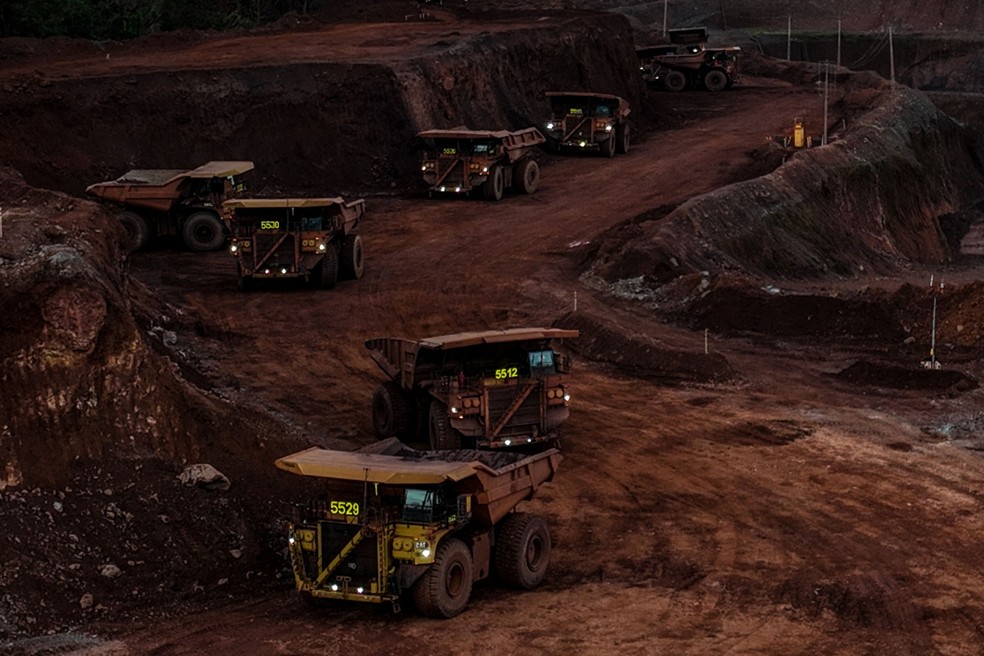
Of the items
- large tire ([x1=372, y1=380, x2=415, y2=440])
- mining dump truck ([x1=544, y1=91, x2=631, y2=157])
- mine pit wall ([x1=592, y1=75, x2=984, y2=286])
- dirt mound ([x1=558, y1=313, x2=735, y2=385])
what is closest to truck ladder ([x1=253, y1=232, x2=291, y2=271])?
dirt mound ([x1=558, y1=313, x2=735, y2=385])

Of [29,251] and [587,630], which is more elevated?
[29,251]

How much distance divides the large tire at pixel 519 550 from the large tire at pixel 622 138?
36411 millimetres

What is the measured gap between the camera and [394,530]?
698 inches

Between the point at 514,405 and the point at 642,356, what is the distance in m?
7.87

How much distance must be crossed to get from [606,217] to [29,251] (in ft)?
76.5

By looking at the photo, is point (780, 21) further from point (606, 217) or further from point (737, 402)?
point (737, 402)

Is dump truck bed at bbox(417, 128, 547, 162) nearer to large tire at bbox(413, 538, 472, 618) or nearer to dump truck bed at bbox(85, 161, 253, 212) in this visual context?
dump truck bed at bbox(85, 161, 253, 212)

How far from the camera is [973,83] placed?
96438 millimetres

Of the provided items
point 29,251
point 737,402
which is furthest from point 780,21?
point 29,251

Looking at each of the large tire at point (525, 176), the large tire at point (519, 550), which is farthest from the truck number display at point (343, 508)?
the large tire at point (525, 176)

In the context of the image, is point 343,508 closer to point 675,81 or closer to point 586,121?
point 586,121

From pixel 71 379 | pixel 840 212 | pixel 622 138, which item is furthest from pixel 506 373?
pixel 622 138

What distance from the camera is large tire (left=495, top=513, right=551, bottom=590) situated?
62.0 feet

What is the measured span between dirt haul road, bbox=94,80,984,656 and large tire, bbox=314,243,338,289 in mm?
445
